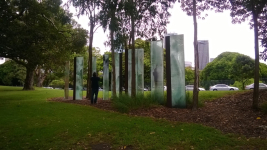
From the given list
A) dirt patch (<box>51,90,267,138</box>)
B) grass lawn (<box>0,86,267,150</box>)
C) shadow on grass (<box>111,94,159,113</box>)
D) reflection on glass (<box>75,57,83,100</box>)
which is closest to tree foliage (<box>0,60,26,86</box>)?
reflection on glass (<box>75,57,83,100</box>)

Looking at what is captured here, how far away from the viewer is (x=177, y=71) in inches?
431

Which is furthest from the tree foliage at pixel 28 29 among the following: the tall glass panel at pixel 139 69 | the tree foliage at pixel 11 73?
the tree foliage at pixel 11 73

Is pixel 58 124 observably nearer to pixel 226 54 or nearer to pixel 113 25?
pixel 113 25

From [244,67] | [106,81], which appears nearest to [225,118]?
[106,81]

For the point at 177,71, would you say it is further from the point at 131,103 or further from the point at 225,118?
the point at 225,118

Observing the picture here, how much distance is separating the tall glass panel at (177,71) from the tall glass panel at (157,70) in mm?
890

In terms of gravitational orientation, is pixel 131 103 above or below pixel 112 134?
above

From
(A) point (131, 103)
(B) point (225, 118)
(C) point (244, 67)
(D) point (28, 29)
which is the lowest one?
(B) point (225, 118)

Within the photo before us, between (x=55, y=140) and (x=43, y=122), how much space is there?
7.41ft

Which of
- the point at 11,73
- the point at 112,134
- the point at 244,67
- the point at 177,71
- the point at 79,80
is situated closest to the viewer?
the point at 112,134

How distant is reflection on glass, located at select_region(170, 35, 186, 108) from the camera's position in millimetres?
10812

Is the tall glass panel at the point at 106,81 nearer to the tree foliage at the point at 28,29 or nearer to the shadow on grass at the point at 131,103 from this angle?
the tree foliage at the point at 28,29

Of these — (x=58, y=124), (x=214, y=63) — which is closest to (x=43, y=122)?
(x=58, y=124)

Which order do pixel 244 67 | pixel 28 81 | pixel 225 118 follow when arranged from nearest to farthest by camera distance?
pixel 225 118, pixel 244 67, pixel 28 81
